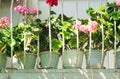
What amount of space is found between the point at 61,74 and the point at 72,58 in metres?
0.26

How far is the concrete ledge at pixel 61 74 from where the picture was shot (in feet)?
20.8

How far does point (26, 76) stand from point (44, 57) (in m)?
0.33

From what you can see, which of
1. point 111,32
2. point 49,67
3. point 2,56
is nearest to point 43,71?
point 49,67

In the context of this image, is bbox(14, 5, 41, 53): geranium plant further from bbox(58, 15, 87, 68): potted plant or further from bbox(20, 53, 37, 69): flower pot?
bbox(58, 15, 87, 68): potted plant

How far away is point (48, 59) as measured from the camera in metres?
6.53

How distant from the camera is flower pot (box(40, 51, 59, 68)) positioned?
6479 mm

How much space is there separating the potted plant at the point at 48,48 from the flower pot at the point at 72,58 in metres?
0.10

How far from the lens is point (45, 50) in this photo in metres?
6.67

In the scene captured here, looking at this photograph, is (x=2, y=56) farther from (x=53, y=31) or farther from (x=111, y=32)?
(x=111, y=32)

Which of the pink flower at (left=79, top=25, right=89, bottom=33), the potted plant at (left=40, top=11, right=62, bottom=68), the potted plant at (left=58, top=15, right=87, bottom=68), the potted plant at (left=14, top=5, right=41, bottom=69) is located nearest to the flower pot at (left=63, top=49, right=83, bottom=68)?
the potted plant at (left=58, top=15, right=87, bottom=68)

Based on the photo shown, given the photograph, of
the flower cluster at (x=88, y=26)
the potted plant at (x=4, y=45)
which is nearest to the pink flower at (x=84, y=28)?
the flower cluster at (x=88, y=26)

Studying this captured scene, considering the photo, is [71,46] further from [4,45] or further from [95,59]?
[4,45]

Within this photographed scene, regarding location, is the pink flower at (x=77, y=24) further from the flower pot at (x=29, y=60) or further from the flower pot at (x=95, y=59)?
the flower pot at (x=29, y=60)

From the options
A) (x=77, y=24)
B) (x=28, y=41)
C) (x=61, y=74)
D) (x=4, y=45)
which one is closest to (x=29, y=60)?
(x=28, y=41)
